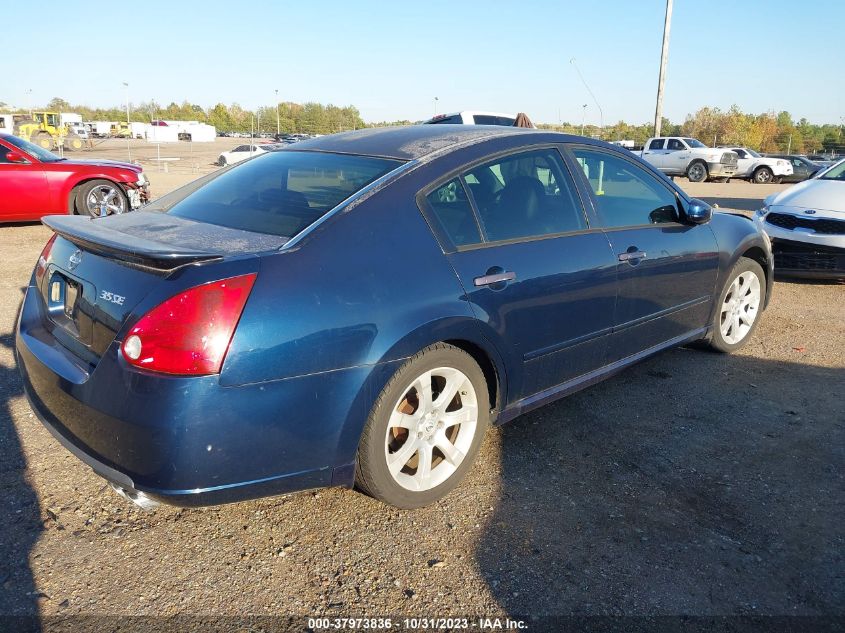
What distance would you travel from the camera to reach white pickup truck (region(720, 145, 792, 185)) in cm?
2786

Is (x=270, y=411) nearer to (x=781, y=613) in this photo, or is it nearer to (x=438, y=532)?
(x=438, y=532)

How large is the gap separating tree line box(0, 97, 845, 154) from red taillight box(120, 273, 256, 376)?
1013 inches

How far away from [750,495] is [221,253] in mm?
2526

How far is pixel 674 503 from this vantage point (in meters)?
3.00

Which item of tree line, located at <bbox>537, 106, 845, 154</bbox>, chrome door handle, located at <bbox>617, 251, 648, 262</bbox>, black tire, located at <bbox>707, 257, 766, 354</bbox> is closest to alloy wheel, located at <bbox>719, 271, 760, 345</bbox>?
black tire, located at <bbox>707, 257, 766, 354</bbox>

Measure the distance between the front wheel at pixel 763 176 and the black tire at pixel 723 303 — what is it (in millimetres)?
26097

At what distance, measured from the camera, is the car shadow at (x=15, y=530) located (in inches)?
88.7

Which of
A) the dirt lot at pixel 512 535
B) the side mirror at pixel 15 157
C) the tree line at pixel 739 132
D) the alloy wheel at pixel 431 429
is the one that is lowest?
the dirt lot at pixel 512 535

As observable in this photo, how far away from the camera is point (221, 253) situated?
241cm

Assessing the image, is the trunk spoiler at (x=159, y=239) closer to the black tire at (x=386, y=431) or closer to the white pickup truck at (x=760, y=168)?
the black tire at (x=386, y=431)

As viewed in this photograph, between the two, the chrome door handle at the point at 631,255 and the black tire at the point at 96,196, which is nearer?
→ the chrome door handle at the point at 631,255

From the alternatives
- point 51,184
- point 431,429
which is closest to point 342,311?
point 431,429

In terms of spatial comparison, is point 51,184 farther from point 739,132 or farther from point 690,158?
point 739,132

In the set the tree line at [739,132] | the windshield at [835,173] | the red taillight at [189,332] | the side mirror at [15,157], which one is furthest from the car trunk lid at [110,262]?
the tree line at [739,132]
